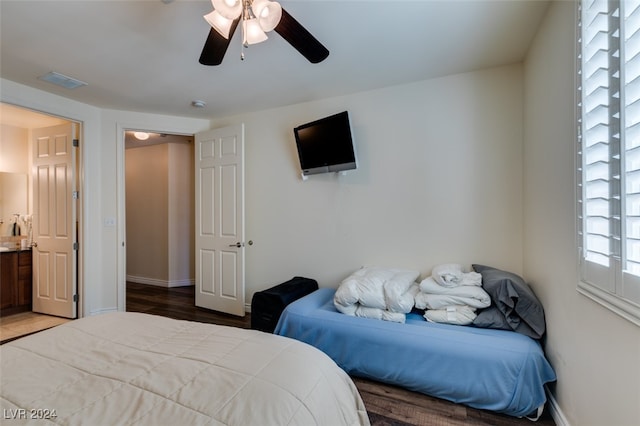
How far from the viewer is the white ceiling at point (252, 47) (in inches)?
68.8

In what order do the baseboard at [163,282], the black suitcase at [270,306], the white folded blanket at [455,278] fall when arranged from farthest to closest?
the baseboard at [163,282] < the black suitcase at [270,306] < the white folded blanket at [455,278]

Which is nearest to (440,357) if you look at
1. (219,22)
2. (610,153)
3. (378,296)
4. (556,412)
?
(378,296)

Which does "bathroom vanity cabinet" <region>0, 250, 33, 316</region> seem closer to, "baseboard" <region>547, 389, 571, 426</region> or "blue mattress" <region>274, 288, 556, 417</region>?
"blue mattress" <region>274, 288, 556, 417</region>

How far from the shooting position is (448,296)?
2096 mm

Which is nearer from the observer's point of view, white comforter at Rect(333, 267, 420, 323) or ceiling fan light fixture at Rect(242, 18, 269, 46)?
ceiling fan light fixture at Rect(242, 18, 269, 46)

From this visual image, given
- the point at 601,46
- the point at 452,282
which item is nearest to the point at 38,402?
the point at 452,282

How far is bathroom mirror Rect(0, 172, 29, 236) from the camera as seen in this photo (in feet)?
12.5

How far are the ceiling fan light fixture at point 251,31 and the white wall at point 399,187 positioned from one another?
65.0 inches

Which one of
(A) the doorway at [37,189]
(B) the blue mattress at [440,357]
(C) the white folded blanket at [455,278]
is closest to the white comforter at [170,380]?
(B) the blue mattress at [440,357]

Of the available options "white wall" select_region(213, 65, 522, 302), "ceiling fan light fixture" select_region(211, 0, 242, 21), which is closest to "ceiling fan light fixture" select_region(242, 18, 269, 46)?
"ceiling fan light fixture" select_region(211, 0, 242, 21)

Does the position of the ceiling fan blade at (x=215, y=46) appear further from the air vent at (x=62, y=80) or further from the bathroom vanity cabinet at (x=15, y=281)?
the bathroom vanity cabinet at (x=15, y=281)

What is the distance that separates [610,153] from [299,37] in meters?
1.52

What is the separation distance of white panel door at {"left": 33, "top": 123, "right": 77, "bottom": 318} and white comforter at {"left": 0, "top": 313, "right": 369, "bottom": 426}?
8.61ft

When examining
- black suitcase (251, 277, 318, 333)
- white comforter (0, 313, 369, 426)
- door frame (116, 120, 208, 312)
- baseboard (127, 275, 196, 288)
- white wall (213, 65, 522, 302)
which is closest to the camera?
white comforter (0, 313, 369, 426)
